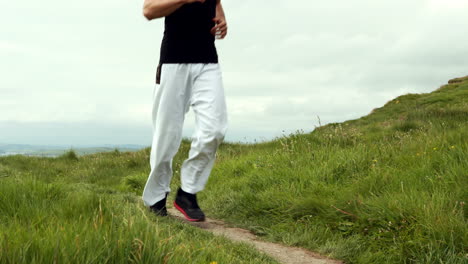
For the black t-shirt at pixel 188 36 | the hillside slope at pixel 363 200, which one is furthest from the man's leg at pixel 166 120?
the hillside slope at pixel 363 200

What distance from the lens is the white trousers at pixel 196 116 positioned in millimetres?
4051

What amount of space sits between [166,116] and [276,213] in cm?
159

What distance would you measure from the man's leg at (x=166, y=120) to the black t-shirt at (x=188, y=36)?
0.11m

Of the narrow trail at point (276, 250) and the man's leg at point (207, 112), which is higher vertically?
the man's leg at point (207, 112)

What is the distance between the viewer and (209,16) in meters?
4.14

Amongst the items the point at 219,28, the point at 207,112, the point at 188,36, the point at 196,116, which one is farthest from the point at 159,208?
the point at 219,28

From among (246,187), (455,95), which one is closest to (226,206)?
(246,187)

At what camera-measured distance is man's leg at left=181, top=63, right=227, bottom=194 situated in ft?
13.2

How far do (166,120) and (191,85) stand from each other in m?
0.42

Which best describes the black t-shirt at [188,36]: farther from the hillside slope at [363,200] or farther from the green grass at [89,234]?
the hillside slope at [363,200]

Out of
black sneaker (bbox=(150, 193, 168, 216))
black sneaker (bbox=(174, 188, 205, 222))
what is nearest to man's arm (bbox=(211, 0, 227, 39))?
black sneaker (bbox=(174, 188, 205, 222))

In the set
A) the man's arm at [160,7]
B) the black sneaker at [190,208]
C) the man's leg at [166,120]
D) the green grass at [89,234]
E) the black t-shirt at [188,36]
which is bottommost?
the black sneaker at [190,208]

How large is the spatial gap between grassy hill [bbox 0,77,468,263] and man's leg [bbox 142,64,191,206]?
425mm

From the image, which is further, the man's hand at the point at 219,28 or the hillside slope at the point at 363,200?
the man's hand at the point at 219,28
